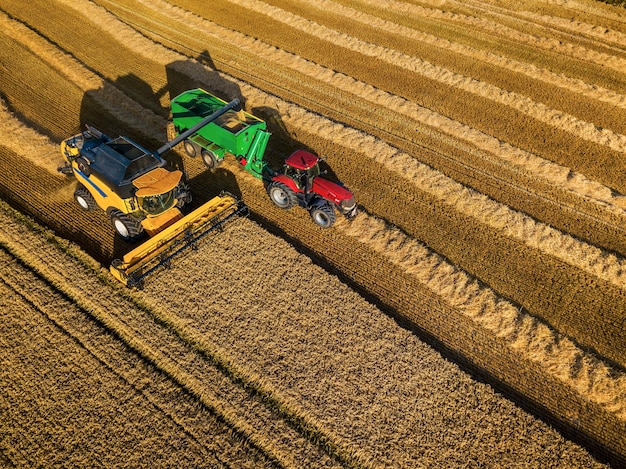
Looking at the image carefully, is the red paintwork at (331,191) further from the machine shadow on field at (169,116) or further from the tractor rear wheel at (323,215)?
the machine shadow on field at (169,116)

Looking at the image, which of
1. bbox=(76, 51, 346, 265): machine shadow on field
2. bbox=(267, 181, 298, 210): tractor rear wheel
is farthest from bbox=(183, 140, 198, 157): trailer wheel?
bbox=(267, 181, 298, 210): tractor rear wheel

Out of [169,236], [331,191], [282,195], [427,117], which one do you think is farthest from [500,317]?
[427,117]

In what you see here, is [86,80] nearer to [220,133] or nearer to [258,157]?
[220,133]

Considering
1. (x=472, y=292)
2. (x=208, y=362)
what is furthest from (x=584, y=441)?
(x=208, y=362)

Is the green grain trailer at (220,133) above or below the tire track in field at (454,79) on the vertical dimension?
below

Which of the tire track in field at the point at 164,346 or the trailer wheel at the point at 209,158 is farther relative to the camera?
the trailer wheel at the point at 209,158

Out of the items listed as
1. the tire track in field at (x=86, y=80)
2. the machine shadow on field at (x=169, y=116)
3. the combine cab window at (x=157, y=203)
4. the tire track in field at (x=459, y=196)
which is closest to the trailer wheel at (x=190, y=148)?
the machine shadow on field at (x=169, y=116)

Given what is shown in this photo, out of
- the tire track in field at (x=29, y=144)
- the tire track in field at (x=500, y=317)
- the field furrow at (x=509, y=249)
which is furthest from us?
the tire track in field at (x=29, y=144)

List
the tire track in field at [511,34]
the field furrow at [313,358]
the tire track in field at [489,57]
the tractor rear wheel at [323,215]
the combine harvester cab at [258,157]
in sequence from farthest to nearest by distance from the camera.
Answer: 1. the tire track in field at [511,34]
2. the tire track in field at [489,57]
3. the tractor rear wheel at [323,215]
4. the combine harvester cab at [258,157]
5. the field furrow at [313,358]

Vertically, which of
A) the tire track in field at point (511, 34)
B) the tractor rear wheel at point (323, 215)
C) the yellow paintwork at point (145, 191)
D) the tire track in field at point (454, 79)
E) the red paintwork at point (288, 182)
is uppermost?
the tire track in field at point (511, 34)
